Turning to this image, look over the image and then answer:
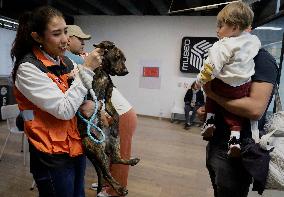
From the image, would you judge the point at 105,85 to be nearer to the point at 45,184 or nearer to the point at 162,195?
the point at 45,184

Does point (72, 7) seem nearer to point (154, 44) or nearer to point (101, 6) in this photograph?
point (101, 6)

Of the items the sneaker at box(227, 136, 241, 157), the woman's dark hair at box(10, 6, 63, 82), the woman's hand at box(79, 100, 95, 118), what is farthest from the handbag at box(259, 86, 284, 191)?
the woman's dark hair at box(10, 6, 63, 82)

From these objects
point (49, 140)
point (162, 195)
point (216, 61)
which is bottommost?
point (162, 195)

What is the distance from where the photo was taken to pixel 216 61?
4.07 feet

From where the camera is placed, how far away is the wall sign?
281 inches

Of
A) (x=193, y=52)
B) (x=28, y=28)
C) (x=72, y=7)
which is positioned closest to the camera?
(x=28, y=28)

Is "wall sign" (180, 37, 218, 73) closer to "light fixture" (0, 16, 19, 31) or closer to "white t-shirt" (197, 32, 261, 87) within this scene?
"light fixture" (0, 16, 19, 31)

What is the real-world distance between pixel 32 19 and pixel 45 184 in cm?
72

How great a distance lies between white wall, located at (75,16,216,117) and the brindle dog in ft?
21.0

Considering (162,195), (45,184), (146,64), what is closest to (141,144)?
(162,195)

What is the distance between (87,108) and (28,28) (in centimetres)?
44

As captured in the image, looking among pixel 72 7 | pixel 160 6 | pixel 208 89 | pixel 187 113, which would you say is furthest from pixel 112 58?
pixel 72 7

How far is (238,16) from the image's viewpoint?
1256 mm

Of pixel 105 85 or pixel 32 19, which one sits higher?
pixel 32 19
